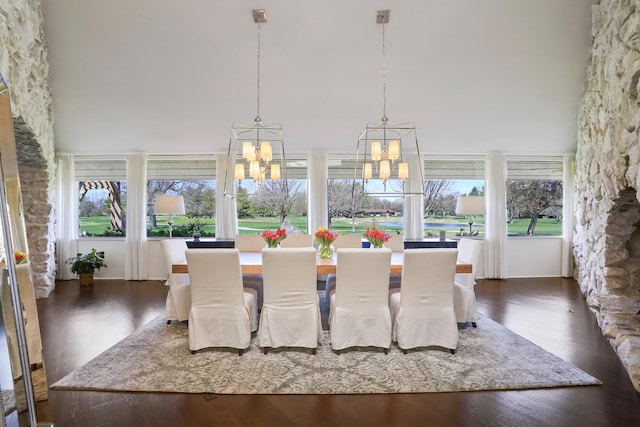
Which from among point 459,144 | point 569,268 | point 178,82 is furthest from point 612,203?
point 178,82

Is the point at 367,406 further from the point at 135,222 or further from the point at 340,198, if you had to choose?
the point at 135,222

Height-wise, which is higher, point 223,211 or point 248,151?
point 248,151

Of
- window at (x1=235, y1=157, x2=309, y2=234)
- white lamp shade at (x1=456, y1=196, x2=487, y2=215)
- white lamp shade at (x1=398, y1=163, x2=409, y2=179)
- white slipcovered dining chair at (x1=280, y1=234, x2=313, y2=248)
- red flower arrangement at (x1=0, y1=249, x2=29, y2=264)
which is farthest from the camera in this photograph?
window at (x1=235, y1=157, x2=309, y2=234)

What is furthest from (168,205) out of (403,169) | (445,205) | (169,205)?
(445,205)

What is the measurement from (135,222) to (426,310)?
5.01m

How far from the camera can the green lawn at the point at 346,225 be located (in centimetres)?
593

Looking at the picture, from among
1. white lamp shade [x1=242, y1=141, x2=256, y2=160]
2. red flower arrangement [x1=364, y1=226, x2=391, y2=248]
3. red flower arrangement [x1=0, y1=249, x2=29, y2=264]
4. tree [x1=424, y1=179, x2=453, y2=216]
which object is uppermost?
white lamp shade [x1=242, y1=141, x2=256, y2=160]

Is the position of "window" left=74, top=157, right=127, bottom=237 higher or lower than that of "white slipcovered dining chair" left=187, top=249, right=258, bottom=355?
higher

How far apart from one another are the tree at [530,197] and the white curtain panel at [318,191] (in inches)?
130

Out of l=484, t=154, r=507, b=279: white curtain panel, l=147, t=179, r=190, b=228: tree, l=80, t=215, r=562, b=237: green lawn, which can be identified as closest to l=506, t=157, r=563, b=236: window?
l=80, t=215, r=562, b=237: green lawn

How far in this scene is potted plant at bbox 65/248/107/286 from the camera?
208 inches

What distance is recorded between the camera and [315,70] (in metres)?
4.32

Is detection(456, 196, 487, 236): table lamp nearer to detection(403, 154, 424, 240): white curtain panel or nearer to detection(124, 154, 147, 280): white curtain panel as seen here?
detection(403, 154, 424, 240): white curtain panel

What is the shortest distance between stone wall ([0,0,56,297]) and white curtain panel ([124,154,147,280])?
1030mm
